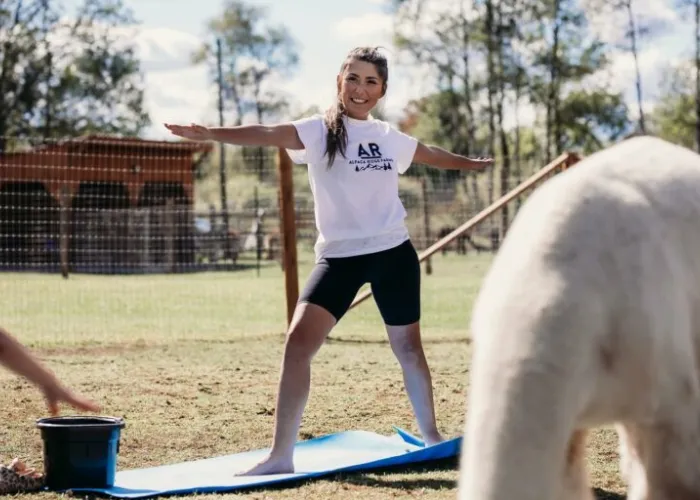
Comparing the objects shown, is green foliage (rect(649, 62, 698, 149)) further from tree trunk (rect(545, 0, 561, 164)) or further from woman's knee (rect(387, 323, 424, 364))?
woman's knee (rect(387, 323, 424, 364))

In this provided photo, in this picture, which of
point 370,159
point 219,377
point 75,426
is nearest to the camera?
point 75,426

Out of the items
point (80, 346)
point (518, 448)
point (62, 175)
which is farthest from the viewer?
point (62, 175)

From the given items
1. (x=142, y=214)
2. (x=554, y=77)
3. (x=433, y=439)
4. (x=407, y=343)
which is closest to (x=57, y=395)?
(x=407, y=343)

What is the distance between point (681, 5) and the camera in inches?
1561

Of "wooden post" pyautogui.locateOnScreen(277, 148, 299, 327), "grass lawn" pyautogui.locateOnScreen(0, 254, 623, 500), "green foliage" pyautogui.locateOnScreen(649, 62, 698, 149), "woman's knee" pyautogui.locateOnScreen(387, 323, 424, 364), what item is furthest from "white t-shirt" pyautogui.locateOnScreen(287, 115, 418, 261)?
"green foliage" pyautogui.locateOnScreen(649, 62, 698, 149)

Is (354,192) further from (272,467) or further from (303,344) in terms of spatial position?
(272,467)

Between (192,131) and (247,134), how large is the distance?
0.28m

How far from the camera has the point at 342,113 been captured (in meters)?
5.65

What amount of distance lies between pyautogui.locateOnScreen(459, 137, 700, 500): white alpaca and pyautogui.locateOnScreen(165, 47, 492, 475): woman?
94.6 inches

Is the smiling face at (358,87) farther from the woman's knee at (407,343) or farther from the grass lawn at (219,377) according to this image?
the grass lawn at (219,377)

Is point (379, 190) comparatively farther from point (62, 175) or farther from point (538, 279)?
point (62, 175)

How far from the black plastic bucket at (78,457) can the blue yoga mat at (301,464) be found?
8 centimetres

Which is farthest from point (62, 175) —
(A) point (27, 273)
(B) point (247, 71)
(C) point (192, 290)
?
(B) point (247, 71)

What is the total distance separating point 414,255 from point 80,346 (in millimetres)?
6385
